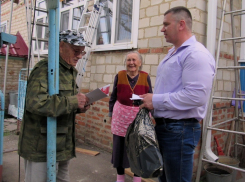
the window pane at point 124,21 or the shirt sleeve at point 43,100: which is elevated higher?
the window pane at point 124,21

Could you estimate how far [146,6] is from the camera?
3.56 meters

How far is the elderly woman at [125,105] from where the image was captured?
2807 mm

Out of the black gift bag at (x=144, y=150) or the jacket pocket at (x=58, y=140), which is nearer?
the black gift bag at (x=144, y=150)

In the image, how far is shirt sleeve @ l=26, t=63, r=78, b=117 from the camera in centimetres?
151

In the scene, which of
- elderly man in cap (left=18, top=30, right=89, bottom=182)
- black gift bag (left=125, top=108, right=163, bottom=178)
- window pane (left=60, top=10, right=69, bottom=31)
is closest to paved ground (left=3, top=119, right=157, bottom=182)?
elderly man in cap (left=18, top=30, right=89, bottom=182)

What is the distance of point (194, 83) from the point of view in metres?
1.51

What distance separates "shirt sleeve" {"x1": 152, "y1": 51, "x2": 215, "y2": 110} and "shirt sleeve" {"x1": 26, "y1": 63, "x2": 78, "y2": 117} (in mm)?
758

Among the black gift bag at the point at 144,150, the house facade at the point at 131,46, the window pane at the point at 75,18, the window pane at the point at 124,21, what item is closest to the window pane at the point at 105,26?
the house facade at the point at 131,46

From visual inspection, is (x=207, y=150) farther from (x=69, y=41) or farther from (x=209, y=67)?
(x=69, y=41)

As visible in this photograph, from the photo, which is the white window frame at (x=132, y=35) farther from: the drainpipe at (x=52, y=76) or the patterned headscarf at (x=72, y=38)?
the drainpipe at (x=52, y=76)

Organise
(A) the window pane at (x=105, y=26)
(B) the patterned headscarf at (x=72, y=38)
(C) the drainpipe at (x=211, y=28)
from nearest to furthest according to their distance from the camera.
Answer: (B) the patterned headscarf at (x=72, y=38) → (C) the drainpipe at (x=211, y=28) → (A) the window pane at (x=105, y=26)

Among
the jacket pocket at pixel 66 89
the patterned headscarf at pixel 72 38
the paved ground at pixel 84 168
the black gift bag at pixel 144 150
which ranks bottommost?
the paved ground at pixel 84 168

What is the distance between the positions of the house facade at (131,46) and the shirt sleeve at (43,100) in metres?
2.09

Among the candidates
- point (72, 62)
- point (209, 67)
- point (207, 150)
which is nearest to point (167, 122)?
point (209, 67)
